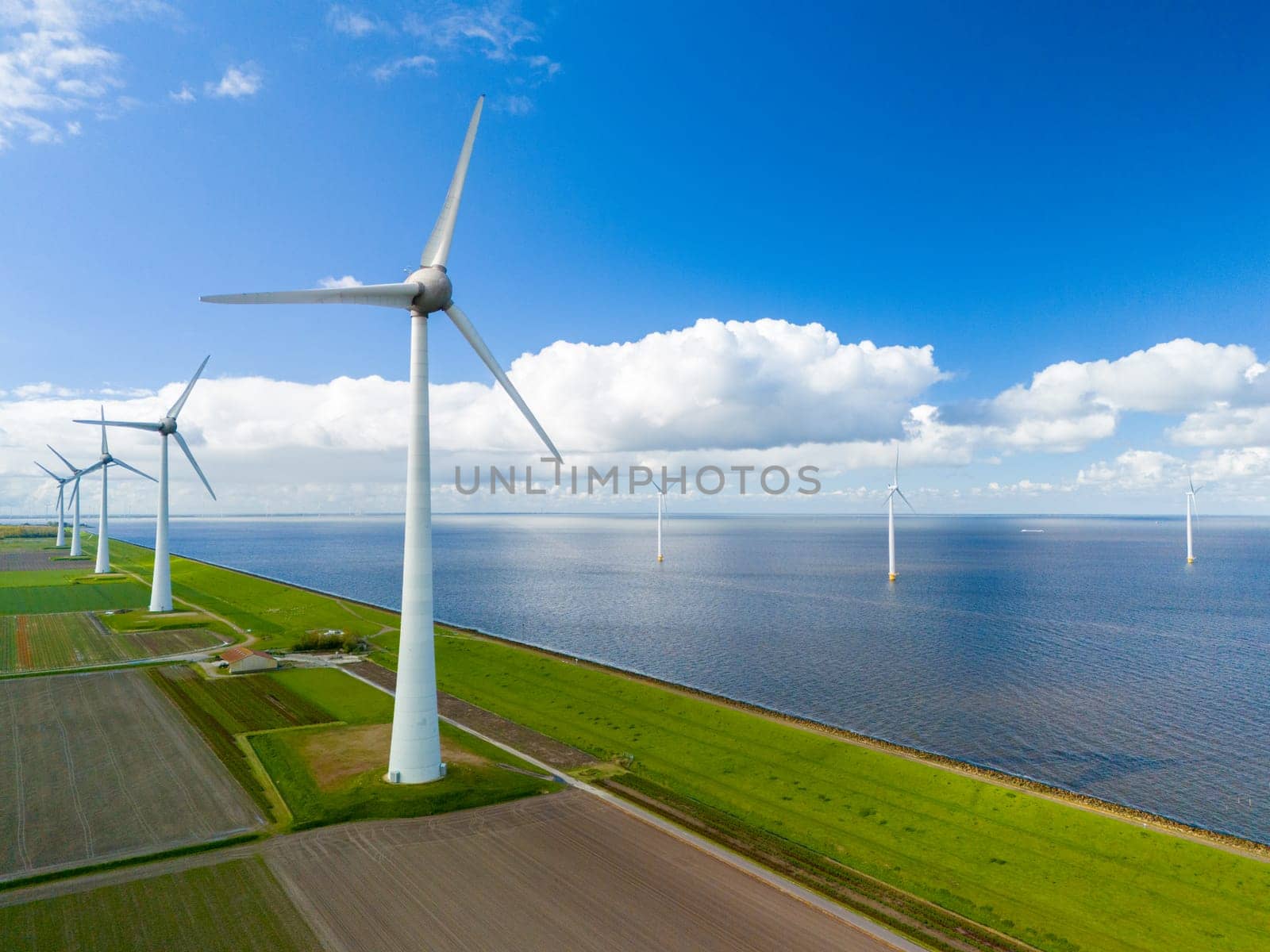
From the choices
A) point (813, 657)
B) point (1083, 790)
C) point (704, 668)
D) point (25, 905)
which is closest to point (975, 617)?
point (813, 657)

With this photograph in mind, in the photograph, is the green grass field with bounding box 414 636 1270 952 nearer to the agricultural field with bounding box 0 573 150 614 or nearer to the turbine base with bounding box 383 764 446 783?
the turbine base with bounding box 383 764 446 783

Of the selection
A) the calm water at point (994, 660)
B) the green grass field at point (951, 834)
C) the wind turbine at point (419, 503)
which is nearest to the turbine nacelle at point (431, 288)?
the wind turbine at point (419, 503)

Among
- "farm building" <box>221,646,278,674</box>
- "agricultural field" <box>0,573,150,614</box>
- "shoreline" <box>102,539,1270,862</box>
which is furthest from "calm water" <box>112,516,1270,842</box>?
"agricultural field" <box>0,573,150,614</box>

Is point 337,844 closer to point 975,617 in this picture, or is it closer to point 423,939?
point 423,939

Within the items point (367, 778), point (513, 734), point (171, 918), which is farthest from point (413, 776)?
point (171, 918)

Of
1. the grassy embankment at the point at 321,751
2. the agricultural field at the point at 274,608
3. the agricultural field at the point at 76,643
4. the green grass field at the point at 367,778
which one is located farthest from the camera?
the agricultural field at the point at 274,608

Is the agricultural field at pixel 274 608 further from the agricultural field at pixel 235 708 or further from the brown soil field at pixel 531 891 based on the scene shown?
the brown soil field at pixel 531 891

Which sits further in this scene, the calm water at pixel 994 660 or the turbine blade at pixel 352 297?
the calm water at pixel 994 660
